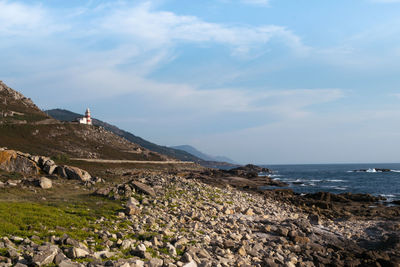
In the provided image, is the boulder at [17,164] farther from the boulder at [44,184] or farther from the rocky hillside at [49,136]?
the rocky hillside at [49,136]

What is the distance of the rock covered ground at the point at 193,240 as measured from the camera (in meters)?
10.8

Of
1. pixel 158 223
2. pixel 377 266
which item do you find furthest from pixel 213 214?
pixel 377 266

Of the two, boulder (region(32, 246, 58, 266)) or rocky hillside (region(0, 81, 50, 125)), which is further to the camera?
rocky hillside (region(0, 81, 50, 125))

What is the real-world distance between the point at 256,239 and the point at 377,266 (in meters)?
6.22

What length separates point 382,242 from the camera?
2083 cm

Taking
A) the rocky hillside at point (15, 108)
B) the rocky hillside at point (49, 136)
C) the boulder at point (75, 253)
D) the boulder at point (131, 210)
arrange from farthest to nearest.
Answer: the rocky hillside at point (15, 108) → the rocky hillside at point (49, 136) → the boulder at point (131, 210) → the boulder at point (75, 253)

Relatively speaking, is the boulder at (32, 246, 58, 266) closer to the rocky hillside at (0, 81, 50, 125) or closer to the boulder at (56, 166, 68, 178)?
the boulder at (56, 166, 68, 178)

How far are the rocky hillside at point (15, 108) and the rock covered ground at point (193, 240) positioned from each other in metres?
87.3

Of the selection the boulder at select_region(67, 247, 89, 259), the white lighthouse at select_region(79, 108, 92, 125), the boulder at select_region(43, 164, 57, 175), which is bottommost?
the boulder at select_region(67, 247, 89, 259)

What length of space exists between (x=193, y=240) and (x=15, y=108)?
11726 centimetres

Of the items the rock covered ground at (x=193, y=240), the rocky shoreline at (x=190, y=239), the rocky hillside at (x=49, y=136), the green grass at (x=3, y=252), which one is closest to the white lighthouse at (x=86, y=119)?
the rocky hillside at (x=49, y=136)

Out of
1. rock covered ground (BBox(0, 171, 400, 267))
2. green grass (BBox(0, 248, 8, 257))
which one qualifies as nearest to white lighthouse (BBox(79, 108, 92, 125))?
rock covered ground (BBox(0, 171, 400, 267))

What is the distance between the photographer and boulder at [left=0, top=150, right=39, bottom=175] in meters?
32.3

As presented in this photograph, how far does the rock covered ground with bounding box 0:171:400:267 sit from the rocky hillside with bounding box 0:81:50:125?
286 feet
